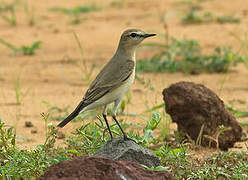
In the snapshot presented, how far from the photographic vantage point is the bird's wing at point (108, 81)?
6.14m

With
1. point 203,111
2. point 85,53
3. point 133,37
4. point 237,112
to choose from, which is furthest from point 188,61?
point 133,37

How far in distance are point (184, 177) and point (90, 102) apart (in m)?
1.31

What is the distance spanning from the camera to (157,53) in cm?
1195

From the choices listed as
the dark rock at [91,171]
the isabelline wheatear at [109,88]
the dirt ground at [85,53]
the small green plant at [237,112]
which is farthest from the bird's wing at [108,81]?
the small green plant at [237,112]

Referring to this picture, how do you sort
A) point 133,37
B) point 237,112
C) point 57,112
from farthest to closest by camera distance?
point 57,112 < point 237,112 < point 133,37

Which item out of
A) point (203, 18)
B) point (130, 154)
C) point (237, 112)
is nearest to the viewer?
point (130, 154)

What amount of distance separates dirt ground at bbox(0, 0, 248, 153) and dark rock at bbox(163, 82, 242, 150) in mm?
291

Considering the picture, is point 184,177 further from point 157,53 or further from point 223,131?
point 157,53

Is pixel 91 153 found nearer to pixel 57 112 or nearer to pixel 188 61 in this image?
pixel 57 112

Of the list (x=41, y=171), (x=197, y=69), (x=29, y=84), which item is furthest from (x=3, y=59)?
(x=41, y=171)

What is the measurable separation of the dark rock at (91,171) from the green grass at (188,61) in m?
6.12

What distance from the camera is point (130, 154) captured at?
215 inches

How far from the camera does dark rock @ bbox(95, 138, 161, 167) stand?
17.9 ft

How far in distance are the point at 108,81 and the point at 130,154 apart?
3.45ft
